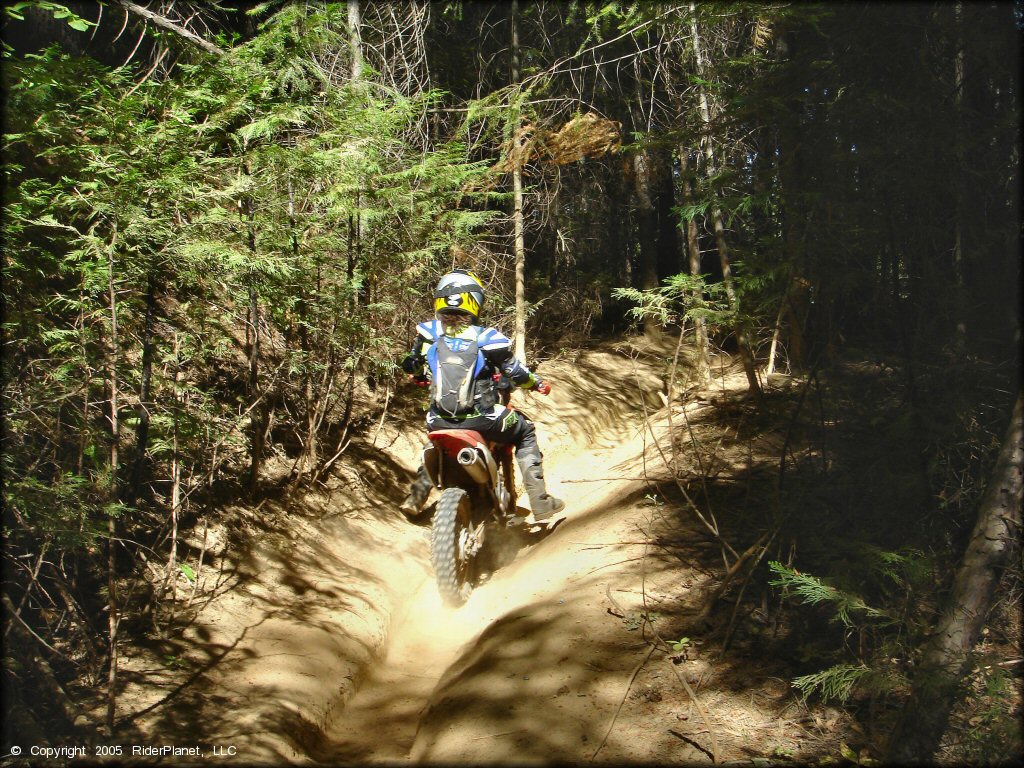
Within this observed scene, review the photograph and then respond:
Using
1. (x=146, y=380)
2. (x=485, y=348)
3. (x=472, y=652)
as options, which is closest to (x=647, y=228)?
(x=485, y=348)

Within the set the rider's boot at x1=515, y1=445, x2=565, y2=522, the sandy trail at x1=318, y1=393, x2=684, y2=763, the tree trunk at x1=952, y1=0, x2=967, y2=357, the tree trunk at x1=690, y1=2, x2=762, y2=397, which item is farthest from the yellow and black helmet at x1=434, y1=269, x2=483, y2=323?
the tree trunk at x1=952, y1=0, x2=967, y2=357

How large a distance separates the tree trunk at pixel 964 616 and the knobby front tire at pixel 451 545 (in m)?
3.50

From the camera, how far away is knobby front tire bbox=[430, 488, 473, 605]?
226 inches

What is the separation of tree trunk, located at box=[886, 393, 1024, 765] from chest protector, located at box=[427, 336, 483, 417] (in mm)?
4032

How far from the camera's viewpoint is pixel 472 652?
201 inches

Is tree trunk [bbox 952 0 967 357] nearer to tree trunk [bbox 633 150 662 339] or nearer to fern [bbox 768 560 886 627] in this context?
fern [bbox 768 560 886 627]

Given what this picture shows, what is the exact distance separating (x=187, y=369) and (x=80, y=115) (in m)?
2.33

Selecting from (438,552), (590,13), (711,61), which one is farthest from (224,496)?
(590,13)

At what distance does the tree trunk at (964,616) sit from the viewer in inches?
122

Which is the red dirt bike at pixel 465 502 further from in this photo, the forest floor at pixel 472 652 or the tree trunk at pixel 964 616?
the tree trunk at pixel 964 616

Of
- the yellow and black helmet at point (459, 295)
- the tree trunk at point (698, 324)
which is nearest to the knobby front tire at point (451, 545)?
the yellow and black helmet at point (459, 295)

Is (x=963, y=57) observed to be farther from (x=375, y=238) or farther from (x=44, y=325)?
(x=44, y=325)

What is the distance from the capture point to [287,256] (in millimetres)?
5934

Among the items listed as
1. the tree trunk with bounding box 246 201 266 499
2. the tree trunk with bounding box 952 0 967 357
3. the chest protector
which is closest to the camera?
the tree trunk with bounding box 952 0 967 357
